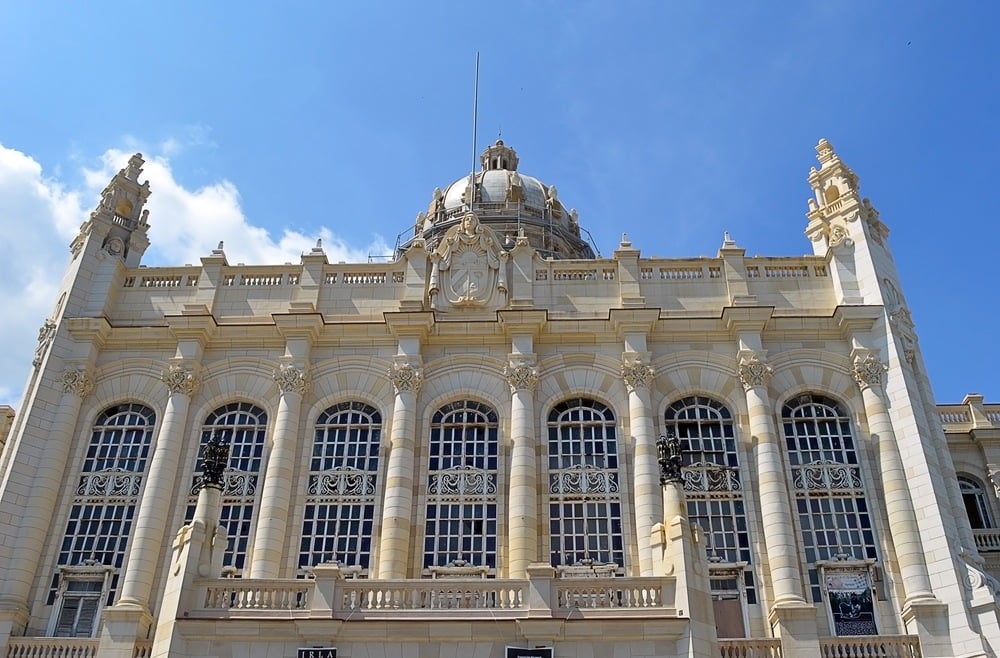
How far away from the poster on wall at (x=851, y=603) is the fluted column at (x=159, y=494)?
19.3 metres

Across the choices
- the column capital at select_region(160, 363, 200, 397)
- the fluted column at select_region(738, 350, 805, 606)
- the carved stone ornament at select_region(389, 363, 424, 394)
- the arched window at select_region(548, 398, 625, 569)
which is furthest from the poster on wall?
the column capital at select_region(160, 363, 200, 397)

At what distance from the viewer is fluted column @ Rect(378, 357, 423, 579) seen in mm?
27500

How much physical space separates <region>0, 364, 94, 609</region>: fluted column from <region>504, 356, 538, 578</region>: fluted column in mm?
14100

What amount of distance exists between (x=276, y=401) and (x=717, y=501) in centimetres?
1454

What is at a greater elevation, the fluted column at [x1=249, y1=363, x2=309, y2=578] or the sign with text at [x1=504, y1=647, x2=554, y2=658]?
the fluted column at [x1=249, y1=363, x2=309, y2=578]

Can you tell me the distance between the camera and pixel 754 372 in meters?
30.7

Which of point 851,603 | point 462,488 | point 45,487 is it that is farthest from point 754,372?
point 45,487

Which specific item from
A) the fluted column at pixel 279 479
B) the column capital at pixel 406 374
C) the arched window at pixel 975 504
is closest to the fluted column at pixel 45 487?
the fluted column at pixel 279 479

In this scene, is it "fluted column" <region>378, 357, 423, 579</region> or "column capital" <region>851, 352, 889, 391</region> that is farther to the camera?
"column capital" <region>851, 352, 889, 391</region>

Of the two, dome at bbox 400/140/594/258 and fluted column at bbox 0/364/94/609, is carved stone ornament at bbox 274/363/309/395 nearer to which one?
fluted column at bbox 0/364/94/609

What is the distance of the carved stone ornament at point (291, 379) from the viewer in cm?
3127

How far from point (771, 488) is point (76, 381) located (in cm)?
2263

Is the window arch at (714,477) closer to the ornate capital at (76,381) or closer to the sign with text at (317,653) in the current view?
the sign with text at (317,653)

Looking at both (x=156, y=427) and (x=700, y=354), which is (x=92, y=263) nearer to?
(x=156, y=427)
